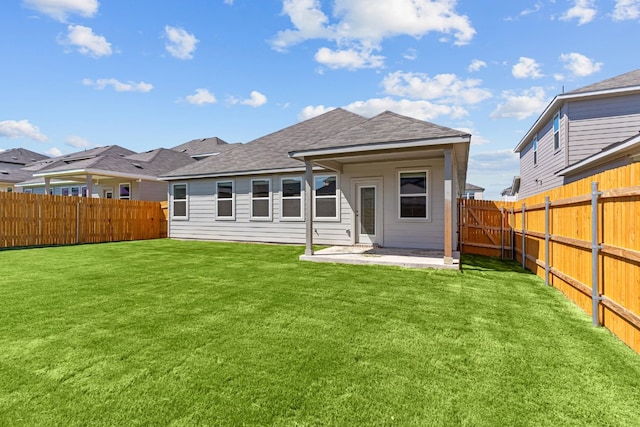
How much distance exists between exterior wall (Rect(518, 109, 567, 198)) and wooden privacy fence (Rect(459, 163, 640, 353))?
6.51m

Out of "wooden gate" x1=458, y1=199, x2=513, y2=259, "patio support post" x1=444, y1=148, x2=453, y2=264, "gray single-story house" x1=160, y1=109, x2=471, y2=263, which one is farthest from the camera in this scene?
"wooden gate" x1=458, y1=199, x2=513, y2=259

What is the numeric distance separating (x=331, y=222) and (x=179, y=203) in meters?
8.25

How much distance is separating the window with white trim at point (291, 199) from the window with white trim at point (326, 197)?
77cm

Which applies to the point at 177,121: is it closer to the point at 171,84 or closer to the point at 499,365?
the point at 171,84

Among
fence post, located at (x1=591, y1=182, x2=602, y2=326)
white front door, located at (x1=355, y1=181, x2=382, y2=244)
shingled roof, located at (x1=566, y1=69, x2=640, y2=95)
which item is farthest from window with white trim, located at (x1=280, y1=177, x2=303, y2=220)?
shingled roof, located at (x1=566, y1=69, x2=640, y2=95)

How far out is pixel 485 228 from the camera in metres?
10.3

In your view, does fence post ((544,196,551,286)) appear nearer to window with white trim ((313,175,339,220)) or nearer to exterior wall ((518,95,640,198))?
exterior wall ((518,95,640,198))

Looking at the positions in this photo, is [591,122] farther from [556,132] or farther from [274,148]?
[274,148]

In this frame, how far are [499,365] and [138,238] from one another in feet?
53.8

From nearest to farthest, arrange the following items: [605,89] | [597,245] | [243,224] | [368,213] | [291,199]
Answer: [597,245] → [605,89] → [368,213] → [291,199] → [243,224]

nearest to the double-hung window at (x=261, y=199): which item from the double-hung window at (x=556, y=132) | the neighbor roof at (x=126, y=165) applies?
the neighbor roof at (x=126, y=165)

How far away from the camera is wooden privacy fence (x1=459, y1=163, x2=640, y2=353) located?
320 centimetres

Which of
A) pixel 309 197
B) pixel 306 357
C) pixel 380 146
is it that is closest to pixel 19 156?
pixel 309 197

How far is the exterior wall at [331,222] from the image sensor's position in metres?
10.1
